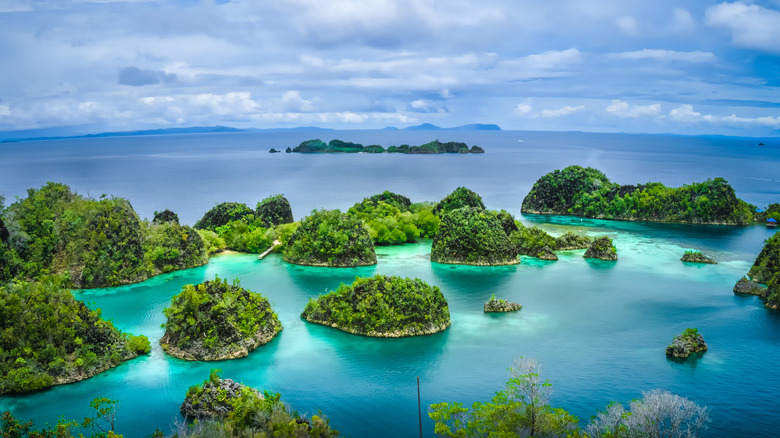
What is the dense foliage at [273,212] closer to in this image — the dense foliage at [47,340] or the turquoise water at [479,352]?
the turquoise water at [479,352]

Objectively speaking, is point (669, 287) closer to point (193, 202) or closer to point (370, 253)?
point (370, 253)

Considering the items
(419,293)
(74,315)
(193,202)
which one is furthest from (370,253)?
(193,202)

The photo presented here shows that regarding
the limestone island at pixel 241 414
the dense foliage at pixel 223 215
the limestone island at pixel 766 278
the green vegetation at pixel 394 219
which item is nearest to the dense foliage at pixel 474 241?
the green vegetation at pixel 394 219

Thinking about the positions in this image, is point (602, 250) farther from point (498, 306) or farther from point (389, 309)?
point (389, 309)

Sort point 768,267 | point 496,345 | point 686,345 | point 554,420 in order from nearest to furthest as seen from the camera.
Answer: point 554,420 → point 686,345 → point 496,345 → point 768,267

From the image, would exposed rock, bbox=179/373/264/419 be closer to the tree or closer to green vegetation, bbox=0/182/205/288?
the tree

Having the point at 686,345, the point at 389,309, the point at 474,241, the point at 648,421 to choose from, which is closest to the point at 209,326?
the point at 389,309

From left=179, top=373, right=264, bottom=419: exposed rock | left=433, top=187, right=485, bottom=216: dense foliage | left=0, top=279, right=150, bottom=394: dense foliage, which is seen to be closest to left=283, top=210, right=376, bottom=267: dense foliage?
left=433, top=187, right=485, bottom=216: dense foliage
